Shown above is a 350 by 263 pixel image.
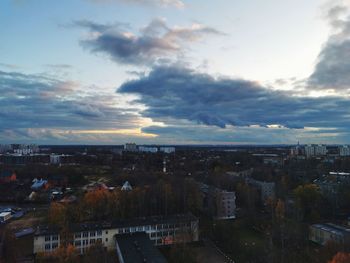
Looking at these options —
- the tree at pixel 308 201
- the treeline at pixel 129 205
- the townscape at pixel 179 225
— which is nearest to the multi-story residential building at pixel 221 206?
the townscape at pixel 179 225

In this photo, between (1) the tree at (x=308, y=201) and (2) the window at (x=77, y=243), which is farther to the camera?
(1) the tree at (x=308, y=201)

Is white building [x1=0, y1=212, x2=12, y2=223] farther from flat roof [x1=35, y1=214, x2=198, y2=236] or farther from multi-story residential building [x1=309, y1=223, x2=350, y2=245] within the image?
multi-story residential building [x1=309, y1=223, x2=350, y2=245]

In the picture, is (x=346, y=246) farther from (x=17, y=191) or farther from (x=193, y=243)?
(x=17, y=191)

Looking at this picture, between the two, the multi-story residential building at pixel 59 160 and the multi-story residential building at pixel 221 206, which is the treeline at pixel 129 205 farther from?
the multi-story residential building at pixel 59 160

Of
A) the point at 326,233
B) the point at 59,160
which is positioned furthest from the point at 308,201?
the point at 59,160

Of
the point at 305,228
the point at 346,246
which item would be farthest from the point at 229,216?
Answer: the point at 346,246

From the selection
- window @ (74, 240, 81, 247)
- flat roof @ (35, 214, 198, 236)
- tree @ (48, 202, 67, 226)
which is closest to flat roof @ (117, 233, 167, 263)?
flat roof @ (35, 214, 198, 236)
